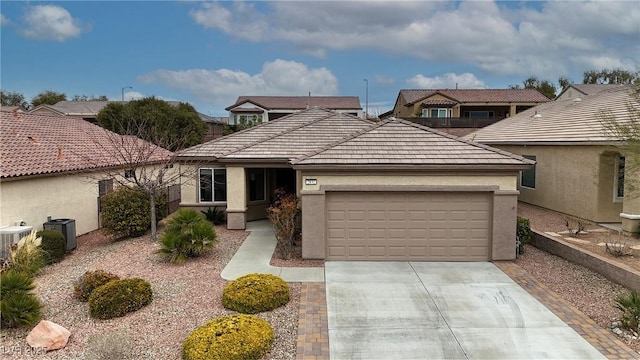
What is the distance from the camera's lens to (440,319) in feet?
25.8

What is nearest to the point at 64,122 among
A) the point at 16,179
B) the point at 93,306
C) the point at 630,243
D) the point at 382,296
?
the point at 16,179

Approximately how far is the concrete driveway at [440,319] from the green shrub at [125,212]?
7143 mm

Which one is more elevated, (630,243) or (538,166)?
(538,166)

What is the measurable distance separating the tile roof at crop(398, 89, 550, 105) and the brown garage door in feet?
134

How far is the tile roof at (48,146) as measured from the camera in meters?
13.4

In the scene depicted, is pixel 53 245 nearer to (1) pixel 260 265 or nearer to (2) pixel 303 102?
(1) pixel 260 265

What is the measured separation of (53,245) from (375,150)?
9.38 meters

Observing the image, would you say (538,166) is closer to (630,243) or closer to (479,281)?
(630,243)

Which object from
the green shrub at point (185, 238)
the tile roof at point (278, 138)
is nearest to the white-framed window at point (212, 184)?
the tile roof at point (278, 138)

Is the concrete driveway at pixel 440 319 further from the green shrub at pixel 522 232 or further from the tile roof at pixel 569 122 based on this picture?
the tile roof at pixel 569 122

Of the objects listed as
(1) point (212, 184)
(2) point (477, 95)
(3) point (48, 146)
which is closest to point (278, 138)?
(1) point (212, 184)

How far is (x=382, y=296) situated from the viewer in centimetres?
903

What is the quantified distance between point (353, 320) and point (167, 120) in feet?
95.7

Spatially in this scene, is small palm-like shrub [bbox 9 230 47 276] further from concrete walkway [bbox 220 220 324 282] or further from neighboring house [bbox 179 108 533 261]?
neighboring house [bbox 179 108 533 261]
